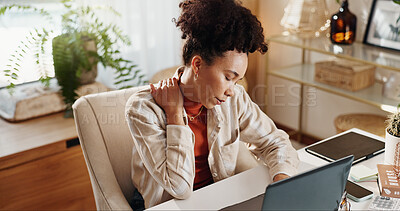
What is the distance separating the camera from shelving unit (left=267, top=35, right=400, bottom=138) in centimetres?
231

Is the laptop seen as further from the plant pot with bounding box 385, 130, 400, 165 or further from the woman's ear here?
the woman's ear

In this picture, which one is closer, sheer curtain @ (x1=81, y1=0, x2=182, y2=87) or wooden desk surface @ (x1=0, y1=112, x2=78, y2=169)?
wooden desk surface @ (x1=0, y1=112, x2=78, y2=169)

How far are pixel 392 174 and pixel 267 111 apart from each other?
211 cm

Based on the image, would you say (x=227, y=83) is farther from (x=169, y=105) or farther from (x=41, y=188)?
(x=41, y=188)

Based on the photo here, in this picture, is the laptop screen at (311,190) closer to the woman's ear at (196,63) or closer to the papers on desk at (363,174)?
the papers on desk at (363,174)

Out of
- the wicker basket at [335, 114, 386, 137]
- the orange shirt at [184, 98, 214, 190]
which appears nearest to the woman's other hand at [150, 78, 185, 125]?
the orange shirt at [184, 98, 214, 190]

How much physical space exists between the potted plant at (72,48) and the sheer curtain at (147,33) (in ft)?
0.77

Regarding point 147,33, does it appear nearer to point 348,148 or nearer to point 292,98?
point 292,98

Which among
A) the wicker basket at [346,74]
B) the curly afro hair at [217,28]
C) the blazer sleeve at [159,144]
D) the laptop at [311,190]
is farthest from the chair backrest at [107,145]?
the wicker basket at [346,74]

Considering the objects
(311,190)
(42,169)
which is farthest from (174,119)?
(42,169)

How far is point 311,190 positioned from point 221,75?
0.48 m

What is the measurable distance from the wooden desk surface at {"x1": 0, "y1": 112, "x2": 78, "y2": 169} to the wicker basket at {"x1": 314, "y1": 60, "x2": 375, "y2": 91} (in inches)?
57.2

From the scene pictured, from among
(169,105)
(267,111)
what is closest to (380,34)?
(267,111)

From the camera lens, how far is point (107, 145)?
146 centimetres
